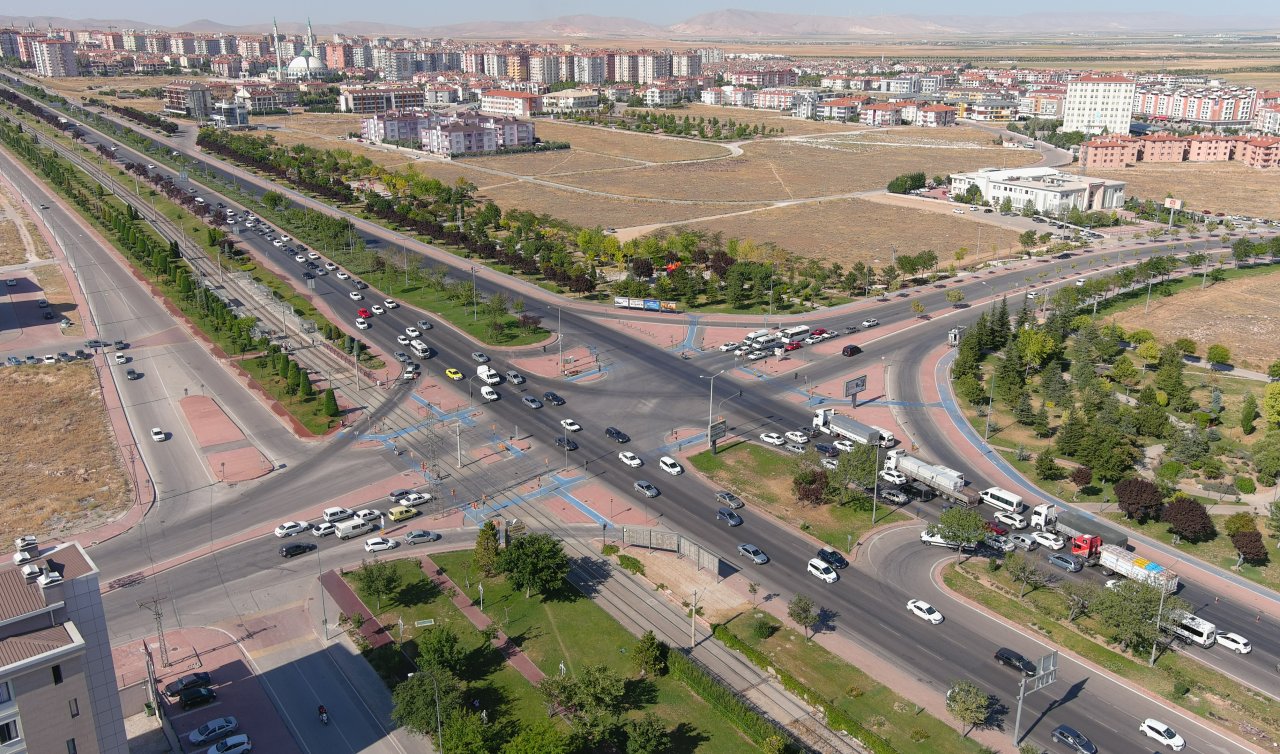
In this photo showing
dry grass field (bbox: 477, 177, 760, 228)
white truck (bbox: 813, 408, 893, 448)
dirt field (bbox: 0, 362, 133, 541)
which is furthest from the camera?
dry grass field (bbox: 477, 177, 760, 228)

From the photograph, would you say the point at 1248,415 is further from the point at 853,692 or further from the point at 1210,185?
the point at 1210,185

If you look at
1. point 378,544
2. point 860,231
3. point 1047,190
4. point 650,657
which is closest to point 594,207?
point 860,231

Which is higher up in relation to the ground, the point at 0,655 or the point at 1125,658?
the point at 0,655

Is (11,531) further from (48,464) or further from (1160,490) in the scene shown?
(1160,490)

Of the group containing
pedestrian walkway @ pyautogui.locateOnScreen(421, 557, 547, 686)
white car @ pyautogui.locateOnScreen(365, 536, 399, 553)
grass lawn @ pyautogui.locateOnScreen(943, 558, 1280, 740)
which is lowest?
grass lawn @ pyautogui.locateOnScreen(943, 558, 1280, 740)

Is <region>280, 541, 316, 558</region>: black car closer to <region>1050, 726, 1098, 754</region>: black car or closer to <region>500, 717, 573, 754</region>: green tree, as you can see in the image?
<region>500, 717, 573, 754</region>: green tree

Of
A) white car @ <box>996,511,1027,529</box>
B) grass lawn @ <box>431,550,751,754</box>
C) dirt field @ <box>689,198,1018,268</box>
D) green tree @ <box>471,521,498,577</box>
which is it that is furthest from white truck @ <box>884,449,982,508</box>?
dirt field @ <box>689,198,1018,268</box>

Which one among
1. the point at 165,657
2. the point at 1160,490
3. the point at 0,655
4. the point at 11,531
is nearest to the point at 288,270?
the point at 11,531
